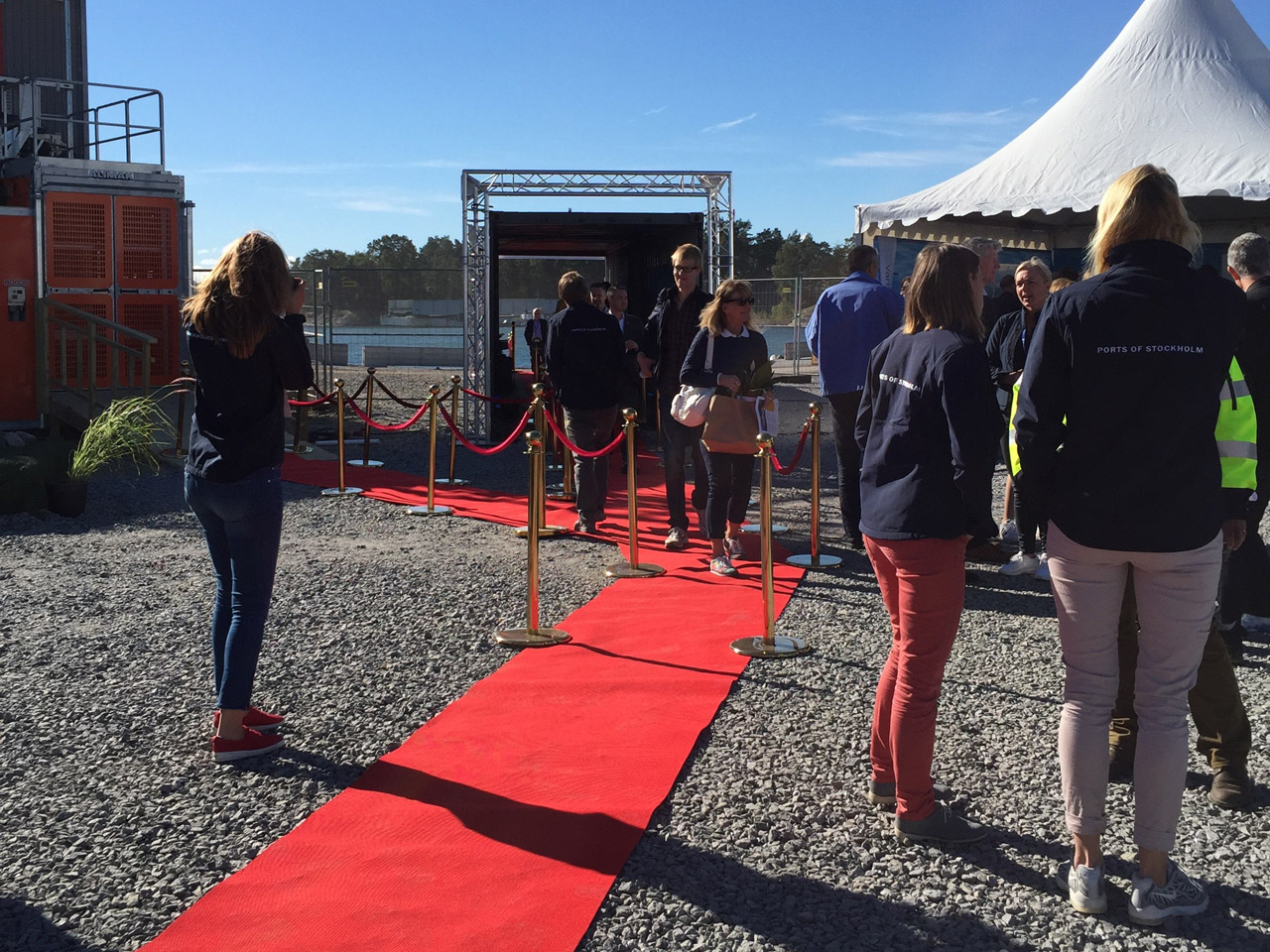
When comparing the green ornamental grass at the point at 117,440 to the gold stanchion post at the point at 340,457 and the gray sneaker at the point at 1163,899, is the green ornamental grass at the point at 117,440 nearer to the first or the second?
the gold stanchion post at the point at 340,457

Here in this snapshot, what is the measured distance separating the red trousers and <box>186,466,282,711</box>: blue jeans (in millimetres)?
2092

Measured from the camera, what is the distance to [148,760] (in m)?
4.17

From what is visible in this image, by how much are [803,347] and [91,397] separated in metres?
19.8

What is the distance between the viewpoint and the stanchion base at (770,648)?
5430 millimetres

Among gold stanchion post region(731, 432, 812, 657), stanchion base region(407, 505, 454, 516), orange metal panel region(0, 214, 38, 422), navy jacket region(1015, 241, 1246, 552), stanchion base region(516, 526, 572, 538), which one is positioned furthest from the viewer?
orange metal panel region(0, 214, 38, 422)

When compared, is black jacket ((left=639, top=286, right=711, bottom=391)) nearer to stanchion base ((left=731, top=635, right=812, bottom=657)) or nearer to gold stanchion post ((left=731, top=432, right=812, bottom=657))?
gold stanchion post ((left=731, top=432, right=812, bottom=657))

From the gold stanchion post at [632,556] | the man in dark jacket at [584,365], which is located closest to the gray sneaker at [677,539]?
the gold stanchion post at [632,556]

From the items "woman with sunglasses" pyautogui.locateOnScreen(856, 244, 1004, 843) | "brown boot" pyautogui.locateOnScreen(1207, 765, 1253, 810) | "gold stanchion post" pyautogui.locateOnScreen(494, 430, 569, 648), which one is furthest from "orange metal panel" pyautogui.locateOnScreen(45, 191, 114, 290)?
"brown boot" pyautogui.locateOnScreen(1207, 765, 1253, 810)

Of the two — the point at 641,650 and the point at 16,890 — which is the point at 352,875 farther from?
the point at 641,650

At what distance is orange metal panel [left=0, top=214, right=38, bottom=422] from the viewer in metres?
13.4

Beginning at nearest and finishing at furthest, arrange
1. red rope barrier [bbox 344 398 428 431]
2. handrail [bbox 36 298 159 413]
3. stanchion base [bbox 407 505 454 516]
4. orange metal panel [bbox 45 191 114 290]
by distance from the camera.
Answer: stanchion base [bbox 407 505 454 516] → red rope barrier [bbox 344 398 428 431] → handrail [bbox 36 298 159 413] → orange metal panel [bbox 45 191 114 290]

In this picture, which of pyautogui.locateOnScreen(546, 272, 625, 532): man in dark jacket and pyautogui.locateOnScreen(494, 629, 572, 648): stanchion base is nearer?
pyautogui.locateOnScreen(494, 629, 572, 648): stanchion base

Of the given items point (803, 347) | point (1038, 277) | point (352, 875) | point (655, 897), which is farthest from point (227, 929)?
point (803, 347)

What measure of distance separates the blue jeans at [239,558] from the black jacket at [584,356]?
3934 millimetres
